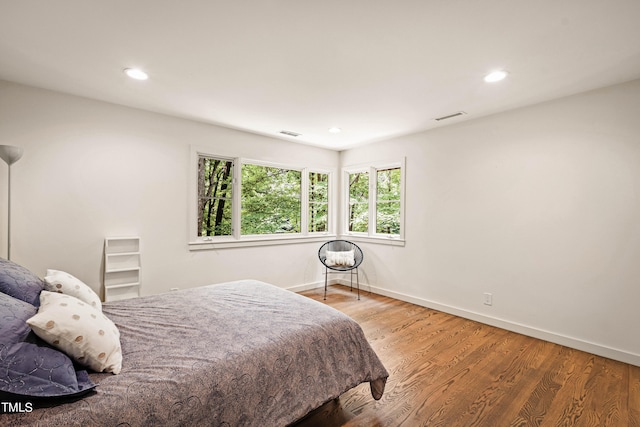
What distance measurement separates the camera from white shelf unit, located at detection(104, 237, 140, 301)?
317 cm

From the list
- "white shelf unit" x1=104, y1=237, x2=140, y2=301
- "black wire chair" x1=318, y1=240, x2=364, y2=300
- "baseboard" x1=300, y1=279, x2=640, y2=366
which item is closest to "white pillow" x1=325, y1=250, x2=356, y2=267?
"black wire chair" x1=318, y1=240, x2=364, y2=300

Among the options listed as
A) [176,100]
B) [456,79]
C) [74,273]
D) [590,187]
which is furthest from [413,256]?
[74,273]

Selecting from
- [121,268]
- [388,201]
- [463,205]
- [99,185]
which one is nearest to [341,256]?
[388,201]

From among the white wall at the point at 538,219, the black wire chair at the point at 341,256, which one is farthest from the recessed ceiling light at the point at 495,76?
the black wire chair at the point at 341,256

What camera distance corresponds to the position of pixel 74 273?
304 cm

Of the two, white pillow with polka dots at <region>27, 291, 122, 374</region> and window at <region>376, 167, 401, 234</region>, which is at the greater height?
window at <region>376, 167, 401, 234</region>

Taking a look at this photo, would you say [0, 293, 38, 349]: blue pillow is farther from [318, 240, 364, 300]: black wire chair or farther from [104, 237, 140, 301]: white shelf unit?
[318, 240, 364, 300]: black wire chair

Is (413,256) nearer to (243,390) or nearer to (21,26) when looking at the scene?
(243,390)

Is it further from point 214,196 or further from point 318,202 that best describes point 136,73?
point 318,202

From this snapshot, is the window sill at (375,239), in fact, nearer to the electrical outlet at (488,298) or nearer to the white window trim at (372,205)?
the white window trim at (372,205)

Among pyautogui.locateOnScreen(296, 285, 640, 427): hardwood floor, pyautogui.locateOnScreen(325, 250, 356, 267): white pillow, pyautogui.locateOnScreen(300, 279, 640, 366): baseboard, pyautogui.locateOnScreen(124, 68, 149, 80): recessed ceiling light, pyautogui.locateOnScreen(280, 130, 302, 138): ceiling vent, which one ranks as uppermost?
pyautogui.locateOnScreen(124, 68, 149, 80): recessed ceiling light

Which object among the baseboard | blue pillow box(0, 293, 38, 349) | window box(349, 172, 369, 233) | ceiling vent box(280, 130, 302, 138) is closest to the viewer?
blue pillow box(0, 293, 38, 349)

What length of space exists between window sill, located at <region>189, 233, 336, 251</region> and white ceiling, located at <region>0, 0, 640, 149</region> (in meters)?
1.68

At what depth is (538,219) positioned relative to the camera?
315cm
